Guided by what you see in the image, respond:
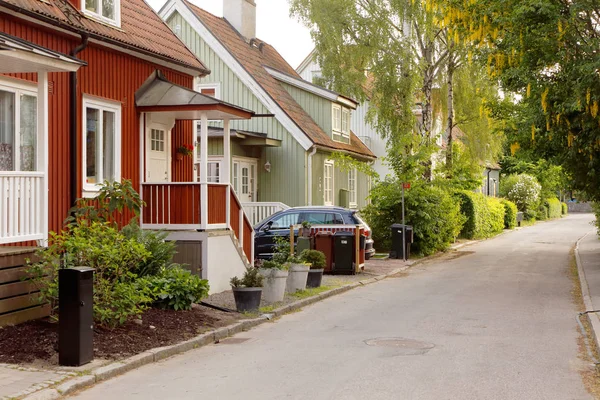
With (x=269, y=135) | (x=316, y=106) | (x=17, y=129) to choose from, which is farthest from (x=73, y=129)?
(x=316, y=106)

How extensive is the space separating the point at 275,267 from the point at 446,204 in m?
16.2

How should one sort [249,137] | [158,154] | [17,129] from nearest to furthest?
[17,129] → [158,154] → [249,137]

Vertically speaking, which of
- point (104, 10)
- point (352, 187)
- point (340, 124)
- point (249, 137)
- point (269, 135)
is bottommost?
point (352, 187)

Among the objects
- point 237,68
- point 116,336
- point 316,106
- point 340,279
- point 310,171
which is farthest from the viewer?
point 316,106

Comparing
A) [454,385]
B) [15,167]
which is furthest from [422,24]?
[454,385]

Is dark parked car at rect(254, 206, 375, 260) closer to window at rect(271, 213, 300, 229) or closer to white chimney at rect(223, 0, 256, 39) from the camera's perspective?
window at rect(271, 213, 300, 229)

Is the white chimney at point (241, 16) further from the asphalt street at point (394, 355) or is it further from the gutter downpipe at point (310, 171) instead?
the asphalt street at point (394, 355)

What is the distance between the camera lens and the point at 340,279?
1978 cm

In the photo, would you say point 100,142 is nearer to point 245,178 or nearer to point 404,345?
point 404,345

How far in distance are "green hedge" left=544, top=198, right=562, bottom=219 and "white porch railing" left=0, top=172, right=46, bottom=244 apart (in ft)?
211

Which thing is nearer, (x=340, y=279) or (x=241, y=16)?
(x=340, y=279)

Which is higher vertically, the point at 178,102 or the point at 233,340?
the point at 178,102

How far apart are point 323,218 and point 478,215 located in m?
19.5

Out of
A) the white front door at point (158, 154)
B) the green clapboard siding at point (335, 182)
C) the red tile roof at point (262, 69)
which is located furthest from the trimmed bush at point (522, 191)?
the white front door at point (158, 154)
